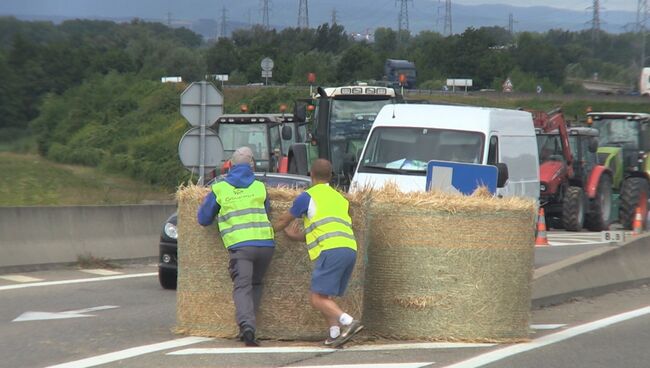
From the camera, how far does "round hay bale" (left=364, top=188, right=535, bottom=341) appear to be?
11555 mm

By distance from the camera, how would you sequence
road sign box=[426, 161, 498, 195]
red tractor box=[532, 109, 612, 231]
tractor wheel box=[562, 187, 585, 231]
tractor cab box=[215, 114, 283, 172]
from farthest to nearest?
tractor cab box=[215, 114, 283, 172] → tractor wheel box=[562, 187, 585, 231] → red tractor box=[532, 109, 612, 231] → road sign box=[426, 161, 498, 195]

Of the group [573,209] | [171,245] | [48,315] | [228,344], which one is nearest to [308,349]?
[228,344]

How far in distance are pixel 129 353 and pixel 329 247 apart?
2.02m

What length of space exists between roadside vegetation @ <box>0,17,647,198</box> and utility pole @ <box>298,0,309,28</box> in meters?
1.15

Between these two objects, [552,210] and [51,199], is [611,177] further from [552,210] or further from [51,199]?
[51,199]

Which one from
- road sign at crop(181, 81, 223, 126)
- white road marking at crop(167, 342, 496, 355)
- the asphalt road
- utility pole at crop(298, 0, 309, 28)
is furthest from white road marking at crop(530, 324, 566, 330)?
utility pole at crop(298, 0, 309, 28)

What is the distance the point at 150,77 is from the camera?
3420 inches

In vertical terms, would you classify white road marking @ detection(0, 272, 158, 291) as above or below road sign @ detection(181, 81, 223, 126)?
below

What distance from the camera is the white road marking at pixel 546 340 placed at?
10695 millimetres

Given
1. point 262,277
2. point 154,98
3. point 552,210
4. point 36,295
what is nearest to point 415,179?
point 36,295

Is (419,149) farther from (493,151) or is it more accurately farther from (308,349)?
(308,349)

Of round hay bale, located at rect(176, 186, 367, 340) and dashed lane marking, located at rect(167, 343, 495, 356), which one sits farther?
round hay bale, located at rect(176, 186, 367, 340)

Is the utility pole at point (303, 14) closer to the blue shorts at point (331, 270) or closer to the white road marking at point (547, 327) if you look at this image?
the white road marking at point (547, 327)

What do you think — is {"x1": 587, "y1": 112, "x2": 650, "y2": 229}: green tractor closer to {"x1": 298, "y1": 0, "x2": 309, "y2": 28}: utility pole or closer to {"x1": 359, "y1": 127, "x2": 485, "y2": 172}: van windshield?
{"x1": 359, "y1": 127, "x2": 485, "y2": 172}: van windshield
